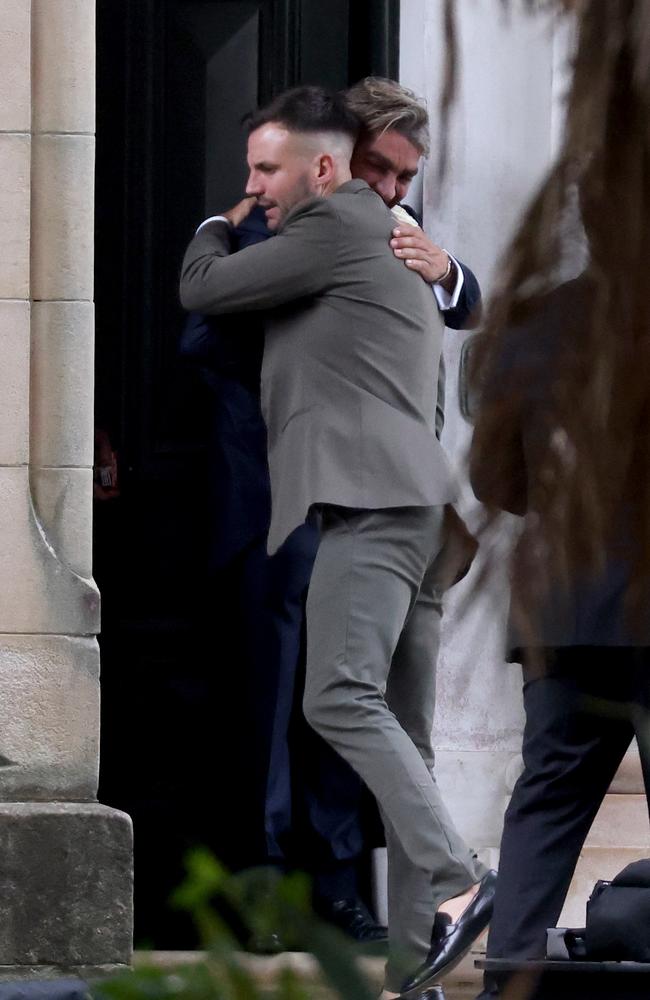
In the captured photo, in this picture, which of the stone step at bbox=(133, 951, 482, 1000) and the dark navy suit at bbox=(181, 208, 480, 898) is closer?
the stone step at bbox=(133, 951, 482, 1000)

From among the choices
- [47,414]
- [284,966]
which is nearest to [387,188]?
[47,414]

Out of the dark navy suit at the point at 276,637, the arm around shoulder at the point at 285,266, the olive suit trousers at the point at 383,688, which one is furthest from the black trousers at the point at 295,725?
the arm around shoulder at the point at 285,266

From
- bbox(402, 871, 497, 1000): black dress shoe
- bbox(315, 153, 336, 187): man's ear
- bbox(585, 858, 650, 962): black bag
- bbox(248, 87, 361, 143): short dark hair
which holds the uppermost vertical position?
bbox(248, 87, 361, 143): short dark hair

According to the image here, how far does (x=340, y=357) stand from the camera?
4.40m

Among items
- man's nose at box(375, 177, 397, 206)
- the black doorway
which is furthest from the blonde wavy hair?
the black doorway

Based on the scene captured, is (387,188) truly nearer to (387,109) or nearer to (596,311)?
(387,109)

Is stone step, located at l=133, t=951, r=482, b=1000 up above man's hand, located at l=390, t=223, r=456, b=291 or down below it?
below

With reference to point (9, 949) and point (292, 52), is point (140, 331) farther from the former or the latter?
point (9, 949)

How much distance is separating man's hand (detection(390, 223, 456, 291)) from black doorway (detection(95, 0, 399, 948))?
1.35 meters

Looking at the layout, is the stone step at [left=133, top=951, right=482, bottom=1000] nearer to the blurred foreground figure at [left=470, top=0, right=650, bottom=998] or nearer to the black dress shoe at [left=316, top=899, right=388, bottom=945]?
the blurred foreground figure at [left=470, top=0, right=650, bottom=998]

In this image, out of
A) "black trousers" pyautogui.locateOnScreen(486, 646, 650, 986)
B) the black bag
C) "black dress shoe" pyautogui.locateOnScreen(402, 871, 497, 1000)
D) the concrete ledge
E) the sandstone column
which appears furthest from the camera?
the sandstone column

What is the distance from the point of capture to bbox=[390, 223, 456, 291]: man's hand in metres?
4.50

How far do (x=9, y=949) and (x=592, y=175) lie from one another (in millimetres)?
3260

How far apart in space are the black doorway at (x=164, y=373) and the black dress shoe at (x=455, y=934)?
A: 1470mm
